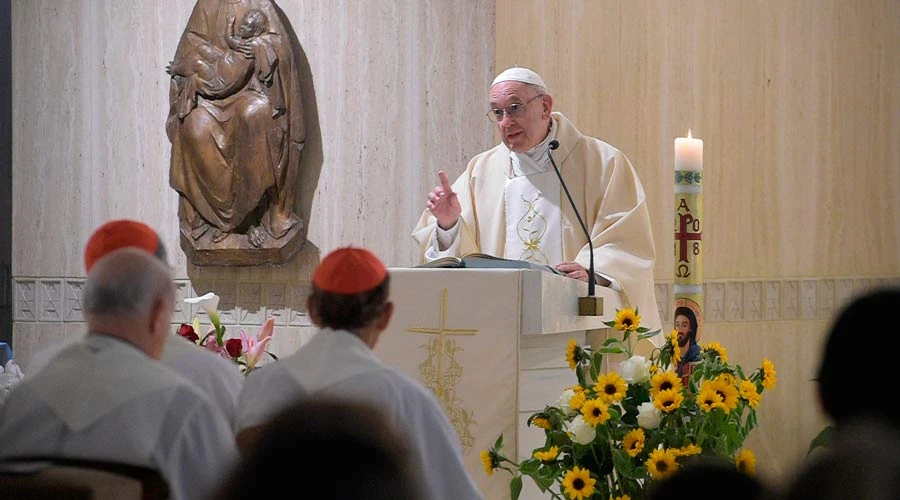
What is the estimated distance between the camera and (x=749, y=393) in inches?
136

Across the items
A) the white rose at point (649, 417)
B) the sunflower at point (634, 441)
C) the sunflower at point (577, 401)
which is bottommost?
the sunflower at point (634, 441)

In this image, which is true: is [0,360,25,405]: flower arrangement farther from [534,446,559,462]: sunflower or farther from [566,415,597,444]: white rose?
[566,415,597,444]: white rose

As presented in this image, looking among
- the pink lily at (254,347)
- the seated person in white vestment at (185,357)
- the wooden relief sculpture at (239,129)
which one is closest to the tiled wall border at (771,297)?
the wooden relief sculpture at (239,129)

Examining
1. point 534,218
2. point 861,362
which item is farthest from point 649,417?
point 534,218

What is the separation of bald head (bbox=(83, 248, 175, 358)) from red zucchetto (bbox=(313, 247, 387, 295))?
0.45 metres

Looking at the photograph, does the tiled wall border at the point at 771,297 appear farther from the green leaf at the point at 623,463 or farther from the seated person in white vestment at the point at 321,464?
the seated person in white vestment at the point at 321,464

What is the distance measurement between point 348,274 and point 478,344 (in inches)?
54.0

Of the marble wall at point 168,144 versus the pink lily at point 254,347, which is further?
the marble wall at point 168,144

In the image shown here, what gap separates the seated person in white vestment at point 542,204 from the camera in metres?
5.32

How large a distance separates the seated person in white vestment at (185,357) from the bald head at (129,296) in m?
0.45

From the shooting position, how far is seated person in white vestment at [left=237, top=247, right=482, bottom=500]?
A: 106 inches

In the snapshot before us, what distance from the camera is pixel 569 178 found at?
567cm

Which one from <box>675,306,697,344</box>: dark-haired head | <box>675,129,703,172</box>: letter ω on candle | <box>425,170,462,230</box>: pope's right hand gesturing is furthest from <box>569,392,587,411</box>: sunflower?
<box>425,170,462,230</box>: pope's right hand gesturing

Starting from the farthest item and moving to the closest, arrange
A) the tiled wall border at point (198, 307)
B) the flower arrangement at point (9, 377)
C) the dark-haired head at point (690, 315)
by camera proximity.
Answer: the tiled wall border at point (198, 307) → the flower arrangement at point (9, 377) → the dark-haired head at point (690, 315)
